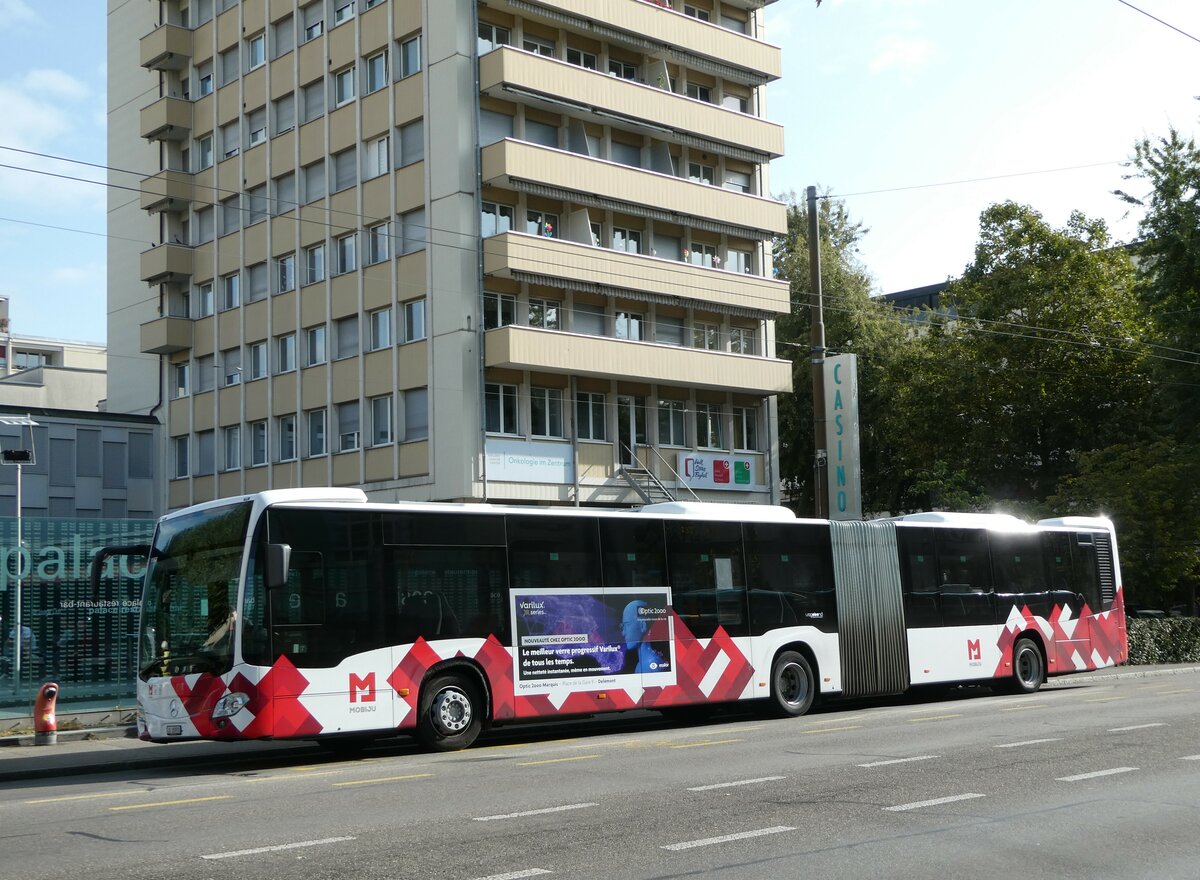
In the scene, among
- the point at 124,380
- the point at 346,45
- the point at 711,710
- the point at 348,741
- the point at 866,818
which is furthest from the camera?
the point at 124,380

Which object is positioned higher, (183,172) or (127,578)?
(183,172)

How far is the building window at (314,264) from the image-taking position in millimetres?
44031

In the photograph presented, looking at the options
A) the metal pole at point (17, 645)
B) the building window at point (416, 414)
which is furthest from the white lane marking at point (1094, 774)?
the building window at point (416, 414)

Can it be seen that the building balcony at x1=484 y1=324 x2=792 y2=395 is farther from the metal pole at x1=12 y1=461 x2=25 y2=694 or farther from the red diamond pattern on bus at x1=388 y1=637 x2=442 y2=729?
the red diamond pattern on bus at x1=388 y1=637 x2=442 y2=729

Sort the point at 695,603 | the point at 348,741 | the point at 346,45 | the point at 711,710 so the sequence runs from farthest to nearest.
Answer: the point at 346,45 → the point at 711,710 → the point at 695,603 → the point at 348,741

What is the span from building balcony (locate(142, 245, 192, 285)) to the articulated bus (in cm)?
3214

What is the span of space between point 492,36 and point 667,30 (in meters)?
5.84

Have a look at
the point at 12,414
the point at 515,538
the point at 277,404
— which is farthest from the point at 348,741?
the point at 12,414

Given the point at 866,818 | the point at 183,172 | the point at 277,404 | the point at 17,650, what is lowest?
the point at 866,818

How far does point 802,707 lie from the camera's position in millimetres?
21656

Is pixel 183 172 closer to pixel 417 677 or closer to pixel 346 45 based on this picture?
pixel 346 45

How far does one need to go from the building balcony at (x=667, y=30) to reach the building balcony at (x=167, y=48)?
15.2 meters

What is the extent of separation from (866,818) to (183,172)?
145 ft

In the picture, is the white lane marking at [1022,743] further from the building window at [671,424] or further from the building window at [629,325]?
the building window at [671,424]
